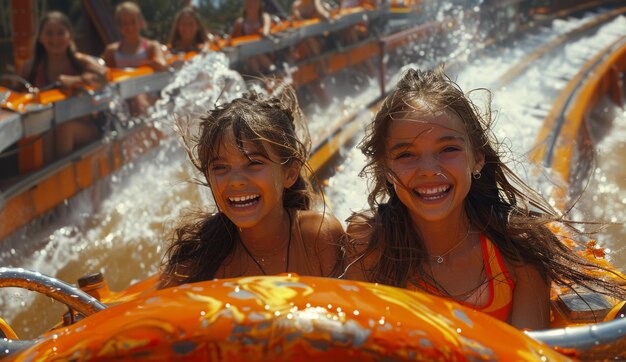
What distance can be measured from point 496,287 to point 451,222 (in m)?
0.23

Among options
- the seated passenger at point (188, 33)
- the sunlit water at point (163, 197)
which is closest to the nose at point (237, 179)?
the sunlit water at point (163, 197)

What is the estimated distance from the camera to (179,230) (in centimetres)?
273

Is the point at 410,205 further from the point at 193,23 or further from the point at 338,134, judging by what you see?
the point at 193,23

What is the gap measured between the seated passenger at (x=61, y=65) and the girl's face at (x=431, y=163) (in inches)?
162

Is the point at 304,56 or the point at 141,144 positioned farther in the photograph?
the point at 304,56

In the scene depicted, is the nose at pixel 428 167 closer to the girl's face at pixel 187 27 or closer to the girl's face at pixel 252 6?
the girl's face at pixel 187 27

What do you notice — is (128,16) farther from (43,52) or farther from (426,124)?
(426,124)

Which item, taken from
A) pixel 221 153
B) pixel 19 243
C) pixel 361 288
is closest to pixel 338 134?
pixel 19 243

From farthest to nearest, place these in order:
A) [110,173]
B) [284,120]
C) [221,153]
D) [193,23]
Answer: [193,23] < [110,173] < [284,120] < [221,153]

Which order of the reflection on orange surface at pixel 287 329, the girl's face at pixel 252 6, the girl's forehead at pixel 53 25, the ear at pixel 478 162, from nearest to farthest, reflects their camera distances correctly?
the reflection on orange surface at pixel 287 329 → the ear at pixel 478 162 → the girl's forehead at pixel 53 25 → the girl's face at pixel 252 6

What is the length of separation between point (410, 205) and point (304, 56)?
697 centimetres

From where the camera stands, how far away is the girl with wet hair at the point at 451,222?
2221mm

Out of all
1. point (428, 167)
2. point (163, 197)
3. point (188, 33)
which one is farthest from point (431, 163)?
point (188, 33)

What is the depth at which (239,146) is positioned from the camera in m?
2.45
